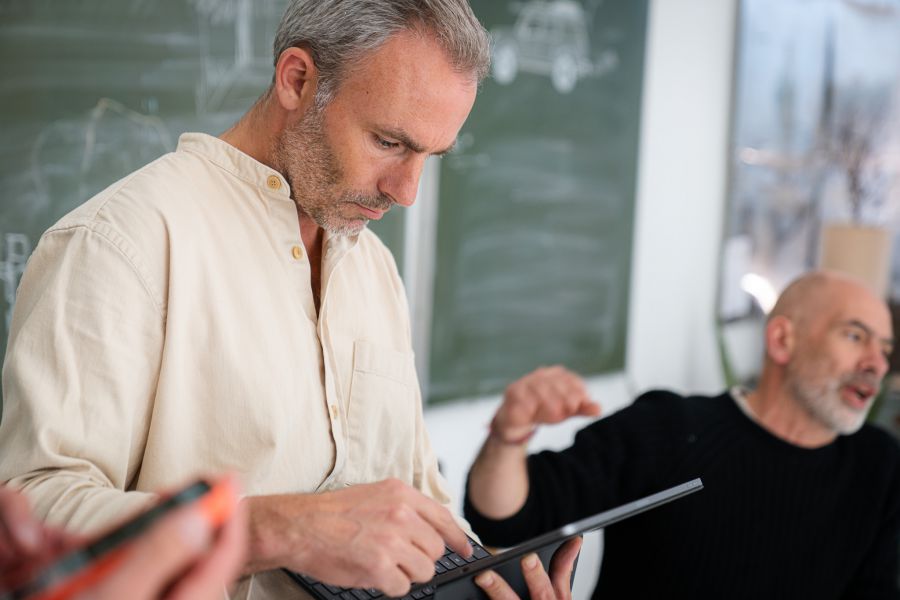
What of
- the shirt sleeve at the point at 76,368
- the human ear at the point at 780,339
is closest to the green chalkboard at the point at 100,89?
the shirt sleeve at the point at 76,368

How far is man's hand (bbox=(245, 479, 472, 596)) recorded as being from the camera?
917 millimetres

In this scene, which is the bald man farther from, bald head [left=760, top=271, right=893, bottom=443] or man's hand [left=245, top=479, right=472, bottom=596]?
man's hand [left=245, top=479, right=472, bottom=596]

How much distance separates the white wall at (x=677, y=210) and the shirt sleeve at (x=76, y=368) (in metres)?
2.51

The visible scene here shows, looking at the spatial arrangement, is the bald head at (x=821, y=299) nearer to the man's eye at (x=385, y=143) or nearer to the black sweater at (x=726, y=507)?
the black sweater at (x=726, y=507)

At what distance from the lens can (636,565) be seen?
6.80 feet

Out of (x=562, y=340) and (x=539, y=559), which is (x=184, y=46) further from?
(x=562, y=340)

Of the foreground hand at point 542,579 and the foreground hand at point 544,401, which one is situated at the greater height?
the foreground hand at point 544,401

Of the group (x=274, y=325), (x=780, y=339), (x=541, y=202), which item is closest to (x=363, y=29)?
(x=274, y=325)

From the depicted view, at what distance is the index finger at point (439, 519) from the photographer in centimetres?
98

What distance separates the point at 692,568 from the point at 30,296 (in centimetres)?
155

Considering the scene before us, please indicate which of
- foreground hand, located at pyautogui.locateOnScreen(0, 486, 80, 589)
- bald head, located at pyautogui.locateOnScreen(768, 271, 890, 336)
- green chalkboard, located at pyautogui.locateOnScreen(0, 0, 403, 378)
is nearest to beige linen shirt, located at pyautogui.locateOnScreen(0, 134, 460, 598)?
foreground hand, located at pyautogui.locateOnScreen(0, 486, 80, 589)

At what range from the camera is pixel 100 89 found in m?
1.90

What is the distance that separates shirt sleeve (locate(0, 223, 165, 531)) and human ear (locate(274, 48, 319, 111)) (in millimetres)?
343

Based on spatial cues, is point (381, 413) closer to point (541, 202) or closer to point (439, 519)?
point (439, 519)
